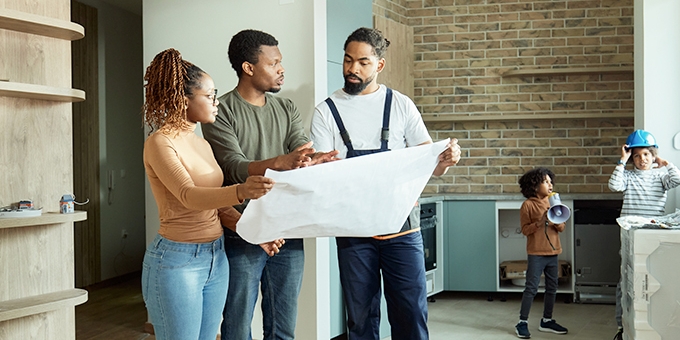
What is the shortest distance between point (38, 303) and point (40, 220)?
1.02 feet

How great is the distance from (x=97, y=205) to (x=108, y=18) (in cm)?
176

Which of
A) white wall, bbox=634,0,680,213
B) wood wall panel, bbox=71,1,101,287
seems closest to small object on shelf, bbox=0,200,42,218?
white wall, bbox=634,0,680,213

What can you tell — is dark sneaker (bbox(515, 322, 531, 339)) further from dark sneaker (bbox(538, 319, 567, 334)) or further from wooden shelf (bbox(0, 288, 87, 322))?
wooden shelf (bbox(0, 288, 87, 322))

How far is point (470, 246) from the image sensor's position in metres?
5.39

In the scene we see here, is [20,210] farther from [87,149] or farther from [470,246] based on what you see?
[87,149]

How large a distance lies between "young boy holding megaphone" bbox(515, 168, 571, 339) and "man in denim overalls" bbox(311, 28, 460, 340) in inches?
76.3

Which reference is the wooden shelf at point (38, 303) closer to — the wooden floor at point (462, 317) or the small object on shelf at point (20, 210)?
the small object on shelf at point (20, 210)

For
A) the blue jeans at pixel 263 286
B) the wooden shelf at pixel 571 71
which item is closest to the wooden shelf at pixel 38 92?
the blue jeans at pixel 263 286

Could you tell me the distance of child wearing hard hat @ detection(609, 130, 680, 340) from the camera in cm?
393

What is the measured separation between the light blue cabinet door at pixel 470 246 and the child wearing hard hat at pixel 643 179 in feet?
4.30

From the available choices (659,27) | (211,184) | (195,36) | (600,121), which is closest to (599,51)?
(600,121)

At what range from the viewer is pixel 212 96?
2.03m

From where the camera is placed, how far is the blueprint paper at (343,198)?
1.91 meters

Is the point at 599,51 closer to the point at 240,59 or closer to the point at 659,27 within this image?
the point at 659,27
